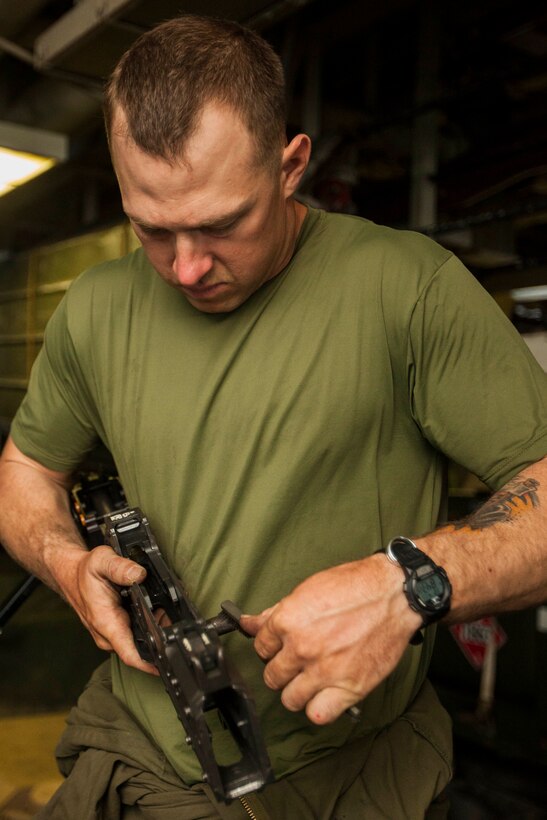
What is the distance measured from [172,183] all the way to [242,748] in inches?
25.0

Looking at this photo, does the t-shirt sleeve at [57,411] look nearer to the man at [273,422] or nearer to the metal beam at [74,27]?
the man at [273,422]

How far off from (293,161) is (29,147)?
276 cm

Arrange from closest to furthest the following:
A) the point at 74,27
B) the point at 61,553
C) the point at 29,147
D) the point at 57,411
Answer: the point at 61,553
the point at 57,411
the point at 74,27
the point at 29,147

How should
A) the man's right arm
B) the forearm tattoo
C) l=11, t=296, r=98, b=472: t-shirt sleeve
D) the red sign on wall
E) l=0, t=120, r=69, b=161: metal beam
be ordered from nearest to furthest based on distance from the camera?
the forearm tattoo → the man's right arm → l=11, t=296, r=98, b=472: t-shirt sleeve → the red sign on wall → l=0, t=120, r=69, b=161: metal beam

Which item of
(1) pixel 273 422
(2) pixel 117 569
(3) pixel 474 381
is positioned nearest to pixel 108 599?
(2) pixel 117 569


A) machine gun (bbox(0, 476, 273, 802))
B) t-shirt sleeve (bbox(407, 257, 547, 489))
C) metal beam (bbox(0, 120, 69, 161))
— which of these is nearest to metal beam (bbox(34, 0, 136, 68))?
metal beam (bbox(0, 120, 69, 161))

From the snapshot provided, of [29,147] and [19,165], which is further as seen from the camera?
[19,165]

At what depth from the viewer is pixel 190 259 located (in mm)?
1043

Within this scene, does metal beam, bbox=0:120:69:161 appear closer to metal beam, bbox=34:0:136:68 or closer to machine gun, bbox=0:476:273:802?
metal beam, bbox=34:0:136:68

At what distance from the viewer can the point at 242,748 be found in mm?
826

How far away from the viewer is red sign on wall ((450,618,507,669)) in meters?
2.84

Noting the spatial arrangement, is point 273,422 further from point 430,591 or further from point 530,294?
point 530,294

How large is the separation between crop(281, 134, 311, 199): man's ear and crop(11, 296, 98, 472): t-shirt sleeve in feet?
1.41

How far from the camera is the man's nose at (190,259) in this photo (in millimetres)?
1034
